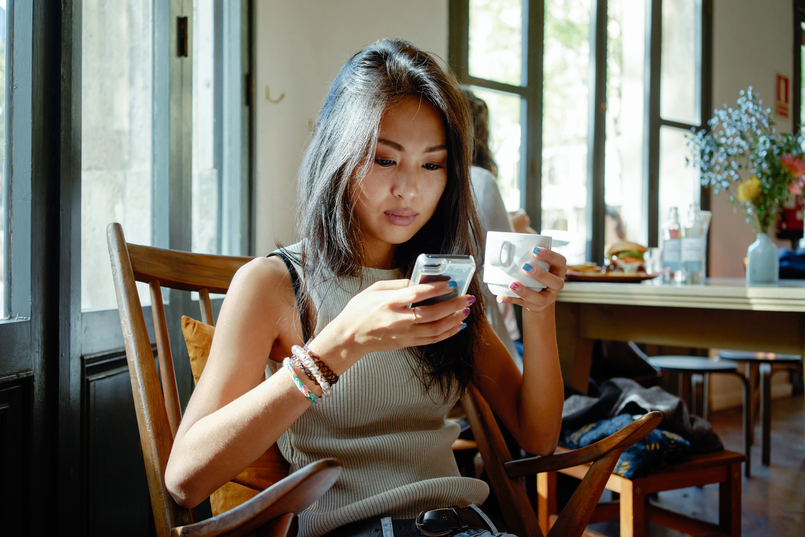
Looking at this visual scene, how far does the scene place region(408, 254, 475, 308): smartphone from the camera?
60 centimetres

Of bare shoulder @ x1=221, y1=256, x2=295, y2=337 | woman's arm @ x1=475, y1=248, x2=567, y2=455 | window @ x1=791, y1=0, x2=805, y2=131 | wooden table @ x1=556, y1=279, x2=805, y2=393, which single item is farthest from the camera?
window @ x1=791, y1=0, x2=805, y2=131

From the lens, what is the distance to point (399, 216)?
90 centimetres

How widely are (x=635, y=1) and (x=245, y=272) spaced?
3.83 metres

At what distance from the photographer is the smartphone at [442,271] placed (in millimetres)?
603

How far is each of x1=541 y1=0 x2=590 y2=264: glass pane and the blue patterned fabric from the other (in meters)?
2.01

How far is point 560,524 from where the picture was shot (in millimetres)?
916

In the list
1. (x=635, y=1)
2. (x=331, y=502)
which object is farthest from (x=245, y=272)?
(x=635, y=1)

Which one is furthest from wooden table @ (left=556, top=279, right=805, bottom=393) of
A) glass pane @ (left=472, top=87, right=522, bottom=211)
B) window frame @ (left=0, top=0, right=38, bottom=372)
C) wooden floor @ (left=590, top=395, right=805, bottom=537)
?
window frame @ (left=0, top=0, right=38, bottom=372)

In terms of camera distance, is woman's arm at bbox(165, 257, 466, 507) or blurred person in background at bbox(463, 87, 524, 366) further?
blurred person in background at bbox(463, 87, 524, 366)

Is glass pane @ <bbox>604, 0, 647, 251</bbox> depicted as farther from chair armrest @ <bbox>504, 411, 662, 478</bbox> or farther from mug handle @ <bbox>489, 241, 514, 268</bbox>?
mug handle @ <bbox>489, 241, 514, 268</bbox>

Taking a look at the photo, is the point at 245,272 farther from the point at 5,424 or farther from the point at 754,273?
the point at 754,273

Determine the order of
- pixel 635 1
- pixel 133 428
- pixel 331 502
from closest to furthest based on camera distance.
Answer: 1. pixel 331 502
2. pixel 133 428
3. pixel 635 1

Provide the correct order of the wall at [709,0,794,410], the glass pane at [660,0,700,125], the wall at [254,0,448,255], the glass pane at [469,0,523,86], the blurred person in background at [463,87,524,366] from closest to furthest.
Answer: the blurred person in background at [463,87,524,366] < the wall at [254,0,448,255] < the glass pane at [469,0,523,86] < the glass pane at [660,0,700,125] < the wall at [709,0,794,410]

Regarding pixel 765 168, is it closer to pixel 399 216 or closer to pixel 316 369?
pixel 399 216
